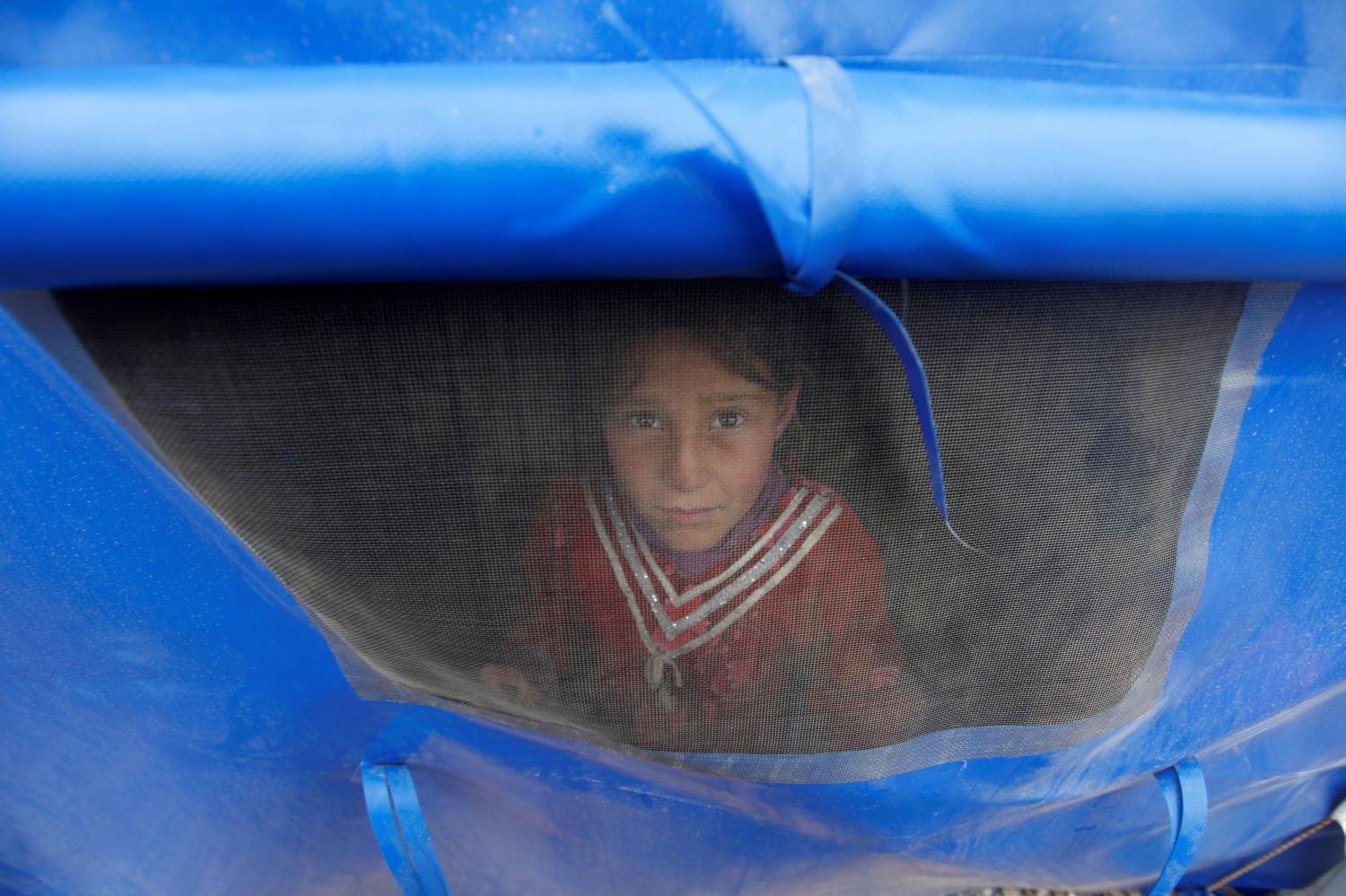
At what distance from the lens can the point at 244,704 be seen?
930 mm

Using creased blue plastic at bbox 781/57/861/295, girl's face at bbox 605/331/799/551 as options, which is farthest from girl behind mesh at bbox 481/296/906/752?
creased blue plastic at bbox 781/57/861/295

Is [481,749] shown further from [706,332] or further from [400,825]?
[706,332]

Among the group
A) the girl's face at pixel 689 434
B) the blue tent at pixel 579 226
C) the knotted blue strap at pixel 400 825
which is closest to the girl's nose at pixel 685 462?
the girl's face at pixel 689 434

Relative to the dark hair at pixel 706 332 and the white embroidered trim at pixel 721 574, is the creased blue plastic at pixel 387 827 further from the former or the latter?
the dark hair at pixel 706 332

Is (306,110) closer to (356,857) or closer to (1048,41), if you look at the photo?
(1048,41)

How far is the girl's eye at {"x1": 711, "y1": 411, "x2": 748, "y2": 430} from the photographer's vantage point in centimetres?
66

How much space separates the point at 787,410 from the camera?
26.4 inches

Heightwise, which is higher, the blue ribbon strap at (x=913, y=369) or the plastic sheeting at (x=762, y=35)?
the plastic sheeting at (x=762, y=35)

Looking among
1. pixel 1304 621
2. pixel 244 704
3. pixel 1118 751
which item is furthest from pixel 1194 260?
pixel 244 704

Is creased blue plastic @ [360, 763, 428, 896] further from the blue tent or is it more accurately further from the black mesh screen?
the black mesh screen

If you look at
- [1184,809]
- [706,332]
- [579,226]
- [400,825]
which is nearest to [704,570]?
[706,332]

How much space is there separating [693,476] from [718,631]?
18 cm

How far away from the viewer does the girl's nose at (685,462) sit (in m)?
0.67

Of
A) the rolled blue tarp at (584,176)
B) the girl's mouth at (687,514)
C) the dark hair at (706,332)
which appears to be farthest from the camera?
the girl's mouth at (687,514)
